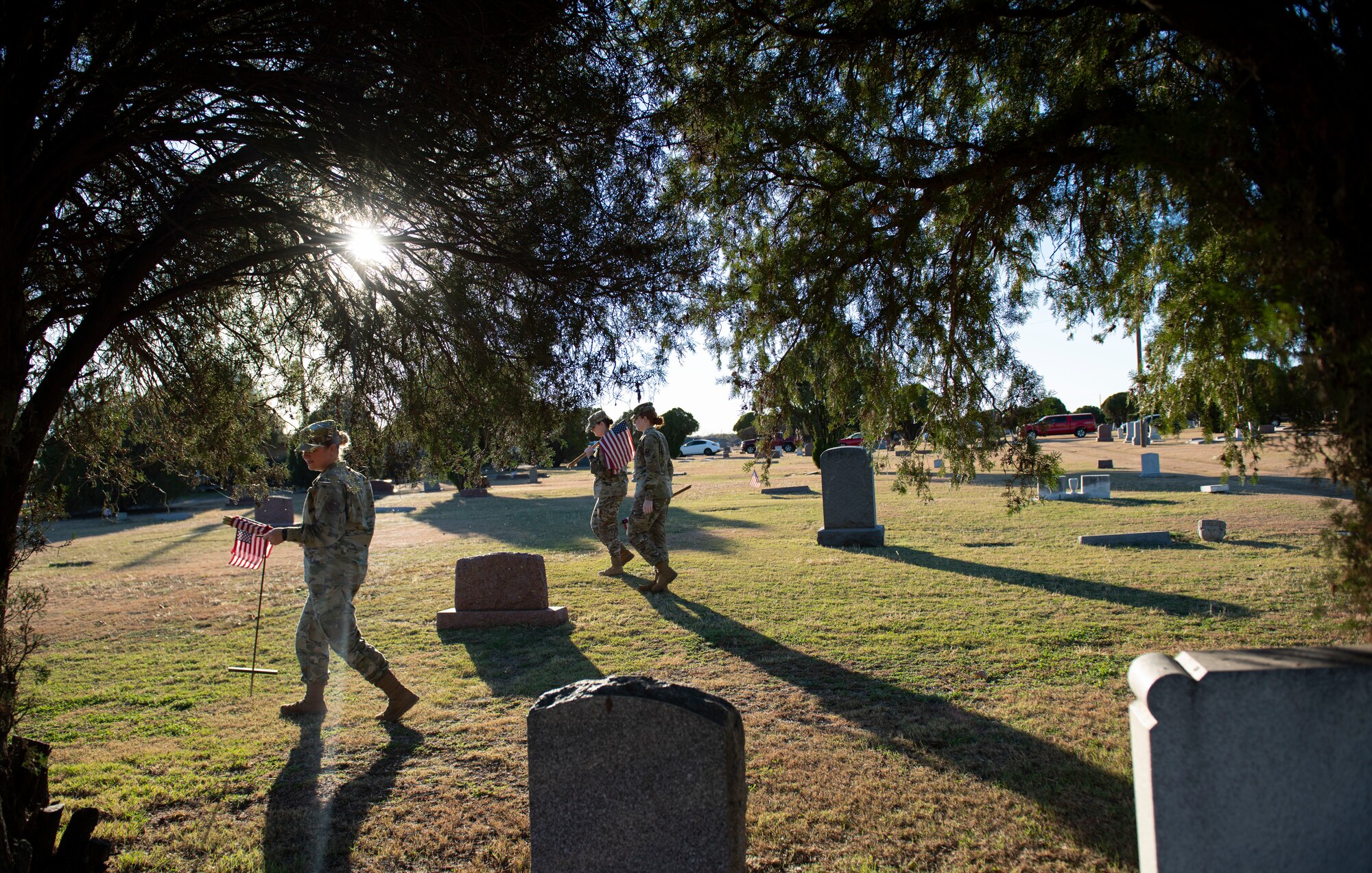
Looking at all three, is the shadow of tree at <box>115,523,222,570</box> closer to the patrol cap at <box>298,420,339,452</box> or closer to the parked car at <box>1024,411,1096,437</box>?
the patrol cap at <box>298,420,339,452</box>

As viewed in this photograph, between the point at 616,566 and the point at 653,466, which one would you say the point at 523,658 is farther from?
the point at 616,566

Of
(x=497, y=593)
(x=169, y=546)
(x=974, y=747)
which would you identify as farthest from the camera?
(x=169, y=546)

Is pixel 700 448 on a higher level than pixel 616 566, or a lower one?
higher

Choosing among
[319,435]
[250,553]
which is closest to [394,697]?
[319,435]

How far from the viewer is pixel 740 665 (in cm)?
643

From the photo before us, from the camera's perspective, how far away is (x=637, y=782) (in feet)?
9.79

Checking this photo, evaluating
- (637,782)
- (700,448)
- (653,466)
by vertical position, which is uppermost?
(700,448)

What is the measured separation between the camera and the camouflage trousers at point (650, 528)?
→ 9.29 metres

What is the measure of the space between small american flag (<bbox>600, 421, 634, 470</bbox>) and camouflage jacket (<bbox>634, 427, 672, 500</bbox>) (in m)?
0.56

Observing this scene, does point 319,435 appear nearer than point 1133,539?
Yes

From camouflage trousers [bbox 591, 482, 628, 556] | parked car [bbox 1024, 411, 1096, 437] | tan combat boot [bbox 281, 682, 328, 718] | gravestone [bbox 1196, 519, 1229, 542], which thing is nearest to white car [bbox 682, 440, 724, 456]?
parked car [bbox 1024, 411, 1096, 437]

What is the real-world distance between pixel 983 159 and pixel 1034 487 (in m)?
2.31

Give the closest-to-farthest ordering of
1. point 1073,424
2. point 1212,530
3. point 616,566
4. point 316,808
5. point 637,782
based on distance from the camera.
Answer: point 637,782, point 316,808, point 616,566, point 1212,530, point 1073,424

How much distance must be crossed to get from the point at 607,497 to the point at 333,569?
478 cm
